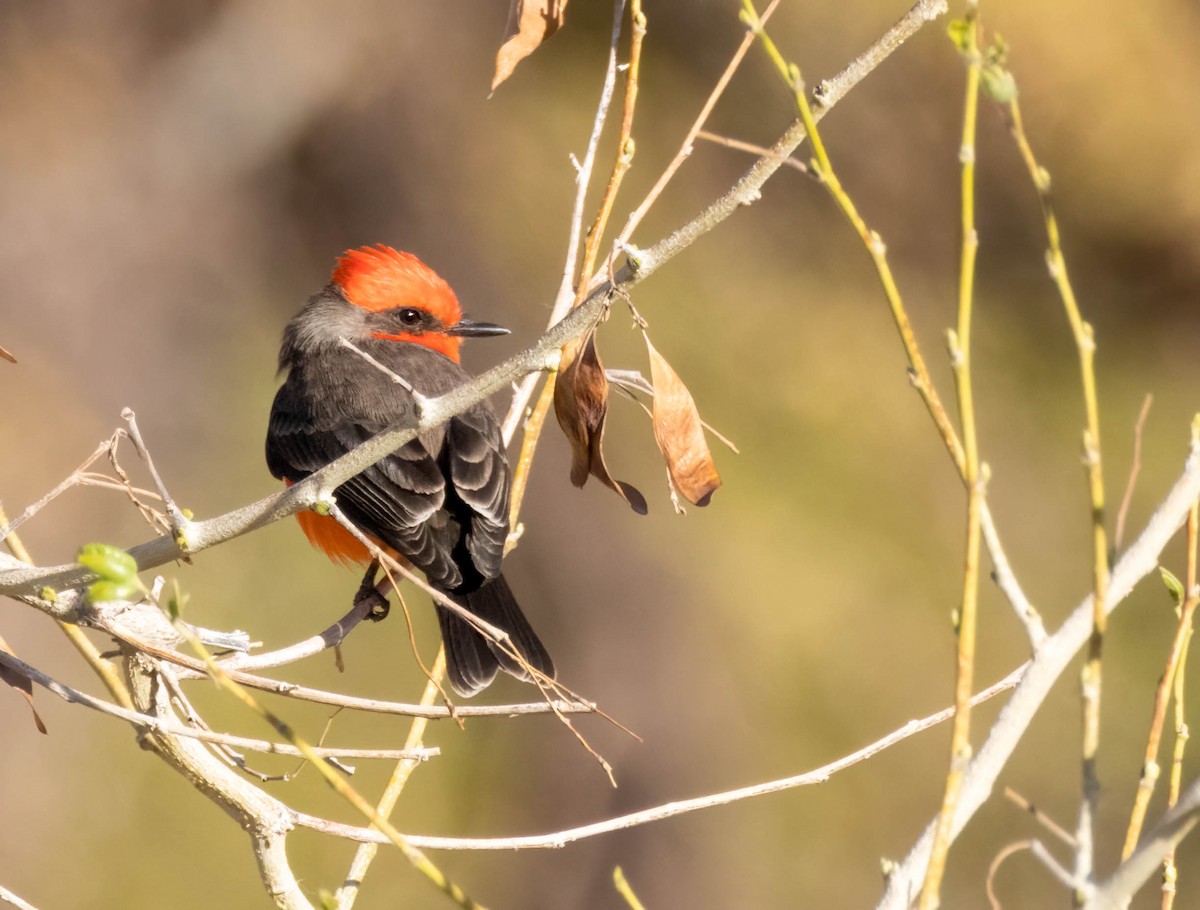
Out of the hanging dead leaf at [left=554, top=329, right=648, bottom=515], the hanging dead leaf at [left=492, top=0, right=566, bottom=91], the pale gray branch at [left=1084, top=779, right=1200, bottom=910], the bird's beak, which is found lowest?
the bird's beak

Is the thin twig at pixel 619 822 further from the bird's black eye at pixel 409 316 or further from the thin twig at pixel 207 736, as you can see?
the bird's black eye at pixel 409 316

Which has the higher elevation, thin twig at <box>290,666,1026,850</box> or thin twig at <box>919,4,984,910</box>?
thin twig at <box>919,4,984,910</box>

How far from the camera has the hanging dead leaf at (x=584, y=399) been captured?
2.16 meters

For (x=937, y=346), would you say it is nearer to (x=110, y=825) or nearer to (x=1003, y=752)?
(x=110, y=825)

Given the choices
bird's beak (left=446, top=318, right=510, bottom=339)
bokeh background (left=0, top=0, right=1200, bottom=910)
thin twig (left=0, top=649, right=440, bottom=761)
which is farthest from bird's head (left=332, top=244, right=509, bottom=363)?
thin twig (left=0, top=649, right=440, bottom=761)

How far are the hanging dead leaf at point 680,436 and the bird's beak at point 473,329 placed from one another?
202 cm

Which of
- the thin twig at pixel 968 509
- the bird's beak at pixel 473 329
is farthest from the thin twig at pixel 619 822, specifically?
the bird's beak at pixel 473 329

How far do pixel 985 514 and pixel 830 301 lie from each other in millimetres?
5810

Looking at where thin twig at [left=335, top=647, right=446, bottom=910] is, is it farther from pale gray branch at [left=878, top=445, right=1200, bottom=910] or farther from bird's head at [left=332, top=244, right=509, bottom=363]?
bird's head at [left=332, top=244, right=509, bottom=363]

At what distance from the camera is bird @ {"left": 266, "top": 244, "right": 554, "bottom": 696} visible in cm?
352

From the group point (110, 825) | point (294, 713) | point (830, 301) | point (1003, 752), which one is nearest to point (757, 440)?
point (830, 301)

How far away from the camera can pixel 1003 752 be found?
54.7 inches

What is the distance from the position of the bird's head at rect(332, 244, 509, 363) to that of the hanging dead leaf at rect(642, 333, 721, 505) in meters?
2.13

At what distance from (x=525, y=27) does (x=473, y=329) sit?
6.65ft
